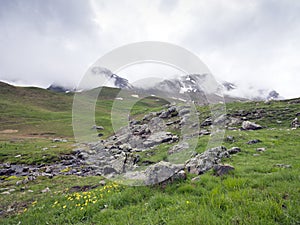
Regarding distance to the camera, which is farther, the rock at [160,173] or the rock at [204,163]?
the rock at [204,163]

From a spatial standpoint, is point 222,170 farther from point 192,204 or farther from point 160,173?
point 192,204

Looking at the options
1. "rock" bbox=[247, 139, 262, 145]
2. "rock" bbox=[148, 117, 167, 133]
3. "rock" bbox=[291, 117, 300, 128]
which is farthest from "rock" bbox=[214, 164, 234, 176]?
"rock" bbox=[148, 117, 167, 133]

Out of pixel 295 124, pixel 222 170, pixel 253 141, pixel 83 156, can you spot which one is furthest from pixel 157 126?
pixel 222 170

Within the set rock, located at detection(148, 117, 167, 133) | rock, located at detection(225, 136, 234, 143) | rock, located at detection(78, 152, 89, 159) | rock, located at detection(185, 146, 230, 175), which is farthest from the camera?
rock, located at detection(148, 117, 167, 133)

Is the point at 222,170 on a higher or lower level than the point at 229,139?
lower

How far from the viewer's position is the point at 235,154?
14.3 meters

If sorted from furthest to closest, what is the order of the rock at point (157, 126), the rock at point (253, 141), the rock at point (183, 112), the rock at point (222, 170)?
the rock at point (183, 112), the rock at point (157, 126), the rock at point (253, 141), the rock at point (222, 170)

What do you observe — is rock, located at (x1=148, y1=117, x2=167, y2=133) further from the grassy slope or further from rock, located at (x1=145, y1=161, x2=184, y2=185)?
the grassy slope

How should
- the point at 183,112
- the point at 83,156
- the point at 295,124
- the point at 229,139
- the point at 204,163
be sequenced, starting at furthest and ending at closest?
1. the point at 183,112
2. the point at 83,156
3. the point at 295,124
4. the point at 229,139
5. the point at 204,163

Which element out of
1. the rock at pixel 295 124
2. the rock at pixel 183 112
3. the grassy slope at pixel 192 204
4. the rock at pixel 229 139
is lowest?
the grassy slope at pixel 192 204

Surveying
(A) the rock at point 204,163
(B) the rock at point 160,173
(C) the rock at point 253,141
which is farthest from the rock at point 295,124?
(B) the rock at point 160,173

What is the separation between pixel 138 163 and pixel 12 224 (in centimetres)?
1156

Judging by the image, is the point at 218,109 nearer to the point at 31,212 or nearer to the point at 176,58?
the point at 176,58

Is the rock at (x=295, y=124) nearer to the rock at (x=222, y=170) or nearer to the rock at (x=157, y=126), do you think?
the rock at (x=157, y=126)
